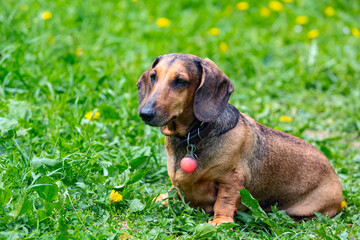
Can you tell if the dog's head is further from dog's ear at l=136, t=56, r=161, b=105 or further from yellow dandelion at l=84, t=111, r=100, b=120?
yellow dandelion at l=84, t=111, r=100, b=120

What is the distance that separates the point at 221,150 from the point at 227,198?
0.35m

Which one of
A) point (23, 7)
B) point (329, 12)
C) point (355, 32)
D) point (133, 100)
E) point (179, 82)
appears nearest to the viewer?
point (179, 82)

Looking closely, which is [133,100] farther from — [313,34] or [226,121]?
[313,34]

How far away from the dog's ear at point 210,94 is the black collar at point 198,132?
0.57ft

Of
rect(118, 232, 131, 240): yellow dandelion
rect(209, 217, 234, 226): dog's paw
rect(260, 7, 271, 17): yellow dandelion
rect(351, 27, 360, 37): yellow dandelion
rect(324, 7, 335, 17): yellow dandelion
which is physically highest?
rect(118, 232, 131, 240): yellow dandelion

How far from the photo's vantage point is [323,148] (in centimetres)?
464

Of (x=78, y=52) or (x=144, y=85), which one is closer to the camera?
(x=144, y=85)

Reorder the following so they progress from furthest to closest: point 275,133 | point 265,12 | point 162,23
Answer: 1. point 265,12
2. point 162,23
3. point 275,133

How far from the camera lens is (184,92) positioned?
3.26 m

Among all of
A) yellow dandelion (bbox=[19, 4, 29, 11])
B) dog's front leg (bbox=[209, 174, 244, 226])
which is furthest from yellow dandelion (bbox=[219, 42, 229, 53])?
dog's front leg (bbox=[209, 174, 244, 226])

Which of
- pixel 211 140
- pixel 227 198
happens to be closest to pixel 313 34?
pixel 211 140

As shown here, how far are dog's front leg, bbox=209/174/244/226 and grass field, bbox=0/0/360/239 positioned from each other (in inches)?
5.4

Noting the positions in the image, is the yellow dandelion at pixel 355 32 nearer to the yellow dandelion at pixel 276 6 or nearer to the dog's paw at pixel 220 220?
the yellow dandelion at pixel 276 6

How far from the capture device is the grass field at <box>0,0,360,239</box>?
10.8ft
